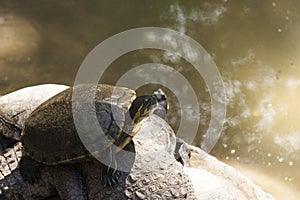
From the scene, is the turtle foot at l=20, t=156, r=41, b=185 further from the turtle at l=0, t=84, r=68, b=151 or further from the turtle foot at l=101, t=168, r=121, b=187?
the turtle foot at l=101, t=168, r=121, b=187

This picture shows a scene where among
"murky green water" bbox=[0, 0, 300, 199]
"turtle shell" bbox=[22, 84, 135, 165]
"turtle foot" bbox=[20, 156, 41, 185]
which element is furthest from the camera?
"murky green water" bbox=[0, 0, 300, 199]

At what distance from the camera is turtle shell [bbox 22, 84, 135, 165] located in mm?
1891

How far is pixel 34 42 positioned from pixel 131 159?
227cm

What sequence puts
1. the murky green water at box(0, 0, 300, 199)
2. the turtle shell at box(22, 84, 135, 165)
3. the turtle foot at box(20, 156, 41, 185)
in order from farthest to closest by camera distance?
the murky green water at box(0, 0, 300, 199), the turtle foot at box(20, 156, 41, 185), the turtle shell at box(22, 84, 135, 165)

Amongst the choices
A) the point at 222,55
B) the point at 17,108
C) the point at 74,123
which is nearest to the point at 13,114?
the point at 17,108

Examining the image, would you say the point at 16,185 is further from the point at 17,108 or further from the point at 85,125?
the point at 85,125

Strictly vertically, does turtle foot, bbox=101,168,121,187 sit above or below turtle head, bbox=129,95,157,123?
below

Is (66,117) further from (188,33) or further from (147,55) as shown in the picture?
(188,33)

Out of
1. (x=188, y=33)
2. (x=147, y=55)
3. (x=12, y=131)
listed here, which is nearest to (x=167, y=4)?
(x=188, y=33)

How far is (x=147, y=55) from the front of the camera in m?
4.15

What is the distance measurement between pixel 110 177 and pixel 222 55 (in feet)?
8.05

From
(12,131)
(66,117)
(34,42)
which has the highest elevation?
(34,42)

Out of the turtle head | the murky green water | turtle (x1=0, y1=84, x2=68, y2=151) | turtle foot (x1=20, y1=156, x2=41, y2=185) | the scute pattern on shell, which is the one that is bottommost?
the scute pattern on shell

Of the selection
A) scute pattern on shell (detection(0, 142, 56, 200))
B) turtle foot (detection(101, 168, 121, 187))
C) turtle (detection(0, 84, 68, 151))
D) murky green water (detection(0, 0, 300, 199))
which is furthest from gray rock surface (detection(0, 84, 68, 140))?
murky green water (detection(0, 0, 300, 199))
